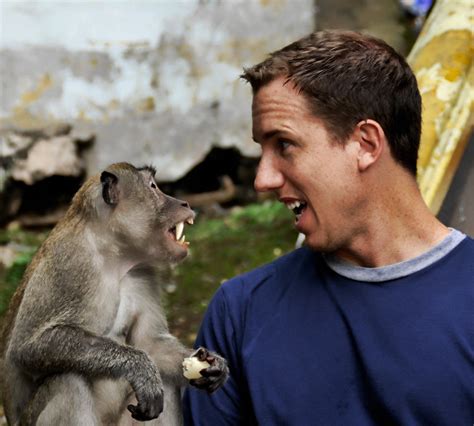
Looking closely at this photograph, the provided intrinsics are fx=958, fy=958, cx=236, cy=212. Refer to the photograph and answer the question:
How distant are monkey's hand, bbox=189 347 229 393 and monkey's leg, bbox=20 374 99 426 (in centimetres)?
54

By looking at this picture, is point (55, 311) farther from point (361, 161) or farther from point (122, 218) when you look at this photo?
point (361, 161)

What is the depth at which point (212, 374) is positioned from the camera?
3.02 meters

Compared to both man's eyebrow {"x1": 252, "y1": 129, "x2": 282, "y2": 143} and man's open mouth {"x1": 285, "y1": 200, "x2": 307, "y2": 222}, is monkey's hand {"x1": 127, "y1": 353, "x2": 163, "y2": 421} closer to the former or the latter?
man's open mouth {"x1": 285, "y1": 200, "x2": 307, "y2": 222}

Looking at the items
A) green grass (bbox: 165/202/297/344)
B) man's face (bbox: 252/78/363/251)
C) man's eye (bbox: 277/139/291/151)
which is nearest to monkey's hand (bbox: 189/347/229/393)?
man's face (bbox: 252/78/363/251)

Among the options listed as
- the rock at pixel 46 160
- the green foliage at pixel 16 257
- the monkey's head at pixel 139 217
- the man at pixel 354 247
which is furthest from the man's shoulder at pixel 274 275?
the rock at pixel 46 160

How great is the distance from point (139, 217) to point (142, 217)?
0.01m

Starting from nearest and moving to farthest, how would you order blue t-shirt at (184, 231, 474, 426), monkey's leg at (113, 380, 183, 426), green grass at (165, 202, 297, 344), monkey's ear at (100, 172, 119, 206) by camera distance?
blue t-shirt at (184, 231, 474, 426), monkey's leg at (113, 380, 183, 426), monkey's ear at (100, 172, 119, 206), green grass at (165, 202, 297, 344)

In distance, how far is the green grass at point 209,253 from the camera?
6.82 m

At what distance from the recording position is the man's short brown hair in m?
2.85

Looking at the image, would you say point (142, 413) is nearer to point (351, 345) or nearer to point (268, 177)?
point (351, 345)

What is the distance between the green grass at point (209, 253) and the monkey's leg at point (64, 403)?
2720 millimetres

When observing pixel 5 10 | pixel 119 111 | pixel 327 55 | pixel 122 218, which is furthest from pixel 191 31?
pixel 327 55

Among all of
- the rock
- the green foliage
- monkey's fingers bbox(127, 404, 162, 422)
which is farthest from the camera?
the rock

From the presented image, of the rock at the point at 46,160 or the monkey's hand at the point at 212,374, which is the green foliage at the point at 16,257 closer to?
the rock at the point at 46,160
